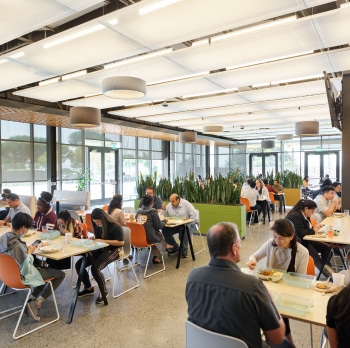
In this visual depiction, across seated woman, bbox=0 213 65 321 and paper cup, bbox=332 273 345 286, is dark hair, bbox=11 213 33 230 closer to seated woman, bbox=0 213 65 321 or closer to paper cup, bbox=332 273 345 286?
seated woman, bbox=0 213 65 321

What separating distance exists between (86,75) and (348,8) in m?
4.04

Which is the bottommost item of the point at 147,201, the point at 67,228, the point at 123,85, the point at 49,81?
the point at 67,228

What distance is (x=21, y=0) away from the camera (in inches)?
116

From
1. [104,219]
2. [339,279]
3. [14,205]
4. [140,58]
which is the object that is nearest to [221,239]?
[339,279]

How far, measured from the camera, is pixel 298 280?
232 centimetres

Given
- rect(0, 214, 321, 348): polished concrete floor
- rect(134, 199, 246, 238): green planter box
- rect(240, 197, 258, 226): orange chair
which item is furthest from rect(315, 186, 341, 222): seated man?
rect(0, 214, 321, 348): polished concrete floor

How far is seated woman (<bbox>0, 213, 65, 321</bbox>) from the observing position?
3.04m

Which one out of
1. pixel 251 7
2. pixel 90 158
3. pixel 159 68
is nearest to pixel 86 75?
pixel 159 68

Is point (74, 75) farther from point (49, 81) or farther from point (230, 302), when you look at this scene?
point (230, 302)

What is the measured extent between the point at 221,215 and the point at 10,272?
192 inches

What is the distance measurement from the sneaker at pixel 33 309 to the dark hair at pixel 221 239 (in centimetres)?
246

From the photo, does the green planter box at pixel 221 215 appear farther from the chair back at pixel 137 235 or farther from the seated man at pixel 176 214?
the chair back at pixel 137 235

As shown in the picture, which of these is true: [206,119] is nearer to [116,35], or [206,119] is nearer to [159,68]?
[159,68]

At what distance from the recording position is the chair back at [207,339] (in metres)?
1.47
